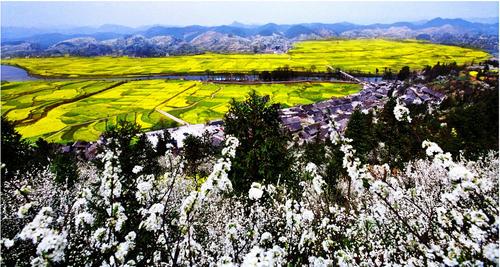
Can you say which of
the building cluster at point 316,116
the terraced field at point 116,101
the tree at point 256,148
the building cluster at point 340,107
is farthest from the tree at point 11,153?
the building cluster at point 340,107

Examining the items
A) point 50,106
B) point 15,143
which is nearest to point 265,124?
point 15,143

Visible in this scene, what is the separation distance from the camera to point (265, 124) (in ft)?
51.1

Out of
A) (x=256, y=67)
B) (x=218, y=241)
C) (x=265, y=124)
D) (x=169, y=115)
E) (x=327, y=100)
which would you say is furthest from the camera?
(x=256, y=67)

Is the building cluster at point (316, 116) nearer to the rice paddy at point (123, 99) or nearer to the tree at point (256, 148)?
the rice paddy at point (123, 99)

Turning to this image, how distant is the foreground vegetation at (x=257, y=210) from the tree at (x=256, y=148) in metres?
0.05

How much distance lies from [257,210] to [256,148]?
6.93 m

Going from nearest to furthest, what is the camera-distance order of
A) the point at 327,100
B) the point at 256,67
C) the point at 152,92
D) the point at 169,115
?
1. the point at 169,115
2. the point at 327,100
3. the point at 152,92
4. the point at 256,67

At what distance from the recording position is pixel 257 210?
8016 mm

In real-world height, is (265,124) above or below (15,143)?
above

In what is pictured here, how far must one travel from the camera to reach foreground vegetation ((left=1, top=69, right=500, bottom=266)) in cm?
411

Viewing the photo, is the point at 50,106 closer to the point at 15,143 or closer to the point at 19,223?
the point at 15,143

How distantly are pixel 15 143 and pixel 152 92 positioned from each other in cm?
5608

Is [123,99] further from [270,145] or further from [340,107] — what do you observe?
[270,145]

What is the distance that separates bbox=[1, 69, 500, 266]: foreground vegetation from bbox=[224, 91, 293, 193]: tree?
0.17ft
